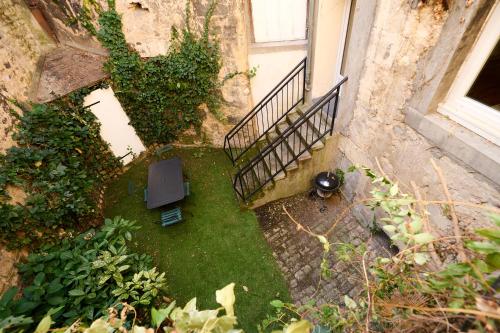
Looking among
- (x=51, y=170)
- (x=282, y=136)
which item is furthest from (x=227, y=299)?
(x=51, y=170)

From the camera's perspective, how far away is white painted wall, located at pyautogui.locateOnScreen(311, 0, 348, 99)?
4.50 m

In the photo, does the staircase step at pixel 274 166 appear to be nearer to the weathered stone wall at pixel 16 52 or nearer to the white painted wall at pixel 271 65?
the white painted wall at pixel 271 65

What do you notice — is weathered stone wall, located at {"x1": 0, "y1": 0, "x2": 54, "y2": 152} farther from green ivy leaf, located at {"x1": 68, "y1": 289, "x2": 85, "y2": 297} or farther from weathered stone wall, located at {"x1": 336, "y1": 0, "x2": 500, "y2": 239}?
weathered stone wall, located at {"x1": 336, "y1": 0, "x2": 500, "y2": 239}

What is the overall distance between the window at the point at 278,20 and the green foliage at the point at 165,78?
0.93m

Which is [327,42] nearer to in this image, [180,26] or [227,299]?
[180,26]

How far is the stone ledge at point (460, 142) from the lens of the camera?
2244 millimetres

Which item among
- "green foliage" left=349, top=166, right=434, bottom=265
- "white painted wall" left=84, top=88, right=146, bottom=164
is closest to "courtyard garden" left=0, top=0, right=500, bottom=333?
"green foliage" left=349, top=166, right=434, bottom=265

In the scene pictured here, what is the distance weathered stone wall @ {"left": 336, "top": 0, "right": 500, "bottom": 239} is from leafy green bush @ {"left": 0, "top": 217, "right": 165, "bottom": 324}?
131 inches

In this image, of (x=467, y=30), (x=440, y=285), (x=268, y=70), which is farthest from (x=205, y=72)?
(x=440, y=285)

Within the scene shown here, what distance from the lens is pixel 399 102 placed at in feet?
10.1

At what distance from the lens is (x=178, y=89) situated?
5.62 meters

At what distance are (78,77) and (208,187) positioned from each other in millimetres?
3558

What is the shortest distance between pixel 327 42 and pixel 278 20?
3.69ft

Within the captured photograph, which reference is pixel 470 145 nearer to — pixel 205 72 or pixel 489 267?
pixel 489 267
